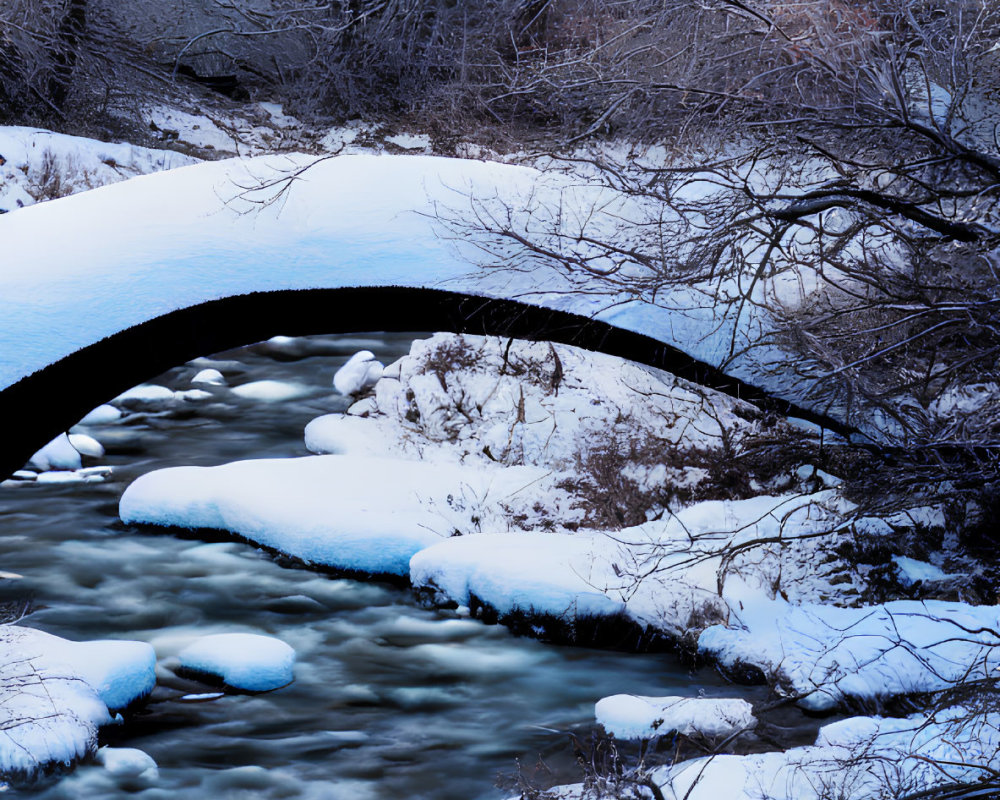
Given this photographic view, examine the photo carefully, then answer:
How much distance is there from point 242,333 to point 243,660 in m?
1.92

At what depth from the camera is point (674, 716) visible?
191 inches

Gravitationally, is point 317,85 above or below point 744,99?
above

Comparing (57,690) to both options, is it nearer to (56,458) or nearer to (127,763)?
(127,763)

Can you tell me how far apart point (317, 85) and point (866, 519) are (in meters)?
8.03

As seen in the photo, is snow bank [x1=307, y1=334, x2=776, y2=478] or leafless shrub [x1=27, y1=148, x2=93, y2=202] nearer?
snow bank [x1=307, y1=334, x2=776, y2=478]

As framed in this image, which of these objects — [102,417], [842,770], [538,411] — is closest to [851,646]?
[842,770]

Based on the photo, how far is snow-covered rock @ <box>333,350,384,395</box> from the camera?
9.87 m

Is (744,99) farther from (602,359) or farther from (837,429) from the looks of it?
(602,359)

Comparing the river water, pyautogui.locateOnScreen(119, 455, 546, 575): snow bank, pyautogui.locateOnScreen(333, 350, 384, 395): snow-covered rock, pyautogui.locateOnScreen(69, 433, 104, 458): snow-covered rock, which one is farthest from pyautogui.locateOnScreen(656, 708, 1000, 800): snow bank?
pyautogui.locateOnScreen(69, 433, 104, 458): snow-covered rock

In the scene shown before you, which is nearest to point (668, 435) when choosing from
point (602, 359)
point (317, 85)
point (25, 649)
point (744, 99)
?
point (602, 359)

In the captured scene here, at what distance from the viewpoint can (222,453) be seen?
9.13m

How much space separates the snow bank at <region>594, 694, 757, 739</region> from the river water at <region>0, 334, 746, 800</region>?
0.97 feet

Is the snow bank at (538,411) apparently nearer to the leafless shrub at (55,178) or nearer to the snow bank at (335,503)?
the snow bank at (335,503)

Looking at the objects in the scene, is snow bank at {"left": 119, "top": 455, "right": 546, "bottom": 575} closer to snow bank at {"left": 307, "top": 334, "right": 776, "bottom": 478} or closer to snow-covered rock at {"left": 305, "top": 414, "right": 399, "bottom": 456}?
snow bank at {"left": 307, "top": 334, "right": 776, "bottom": 478}
